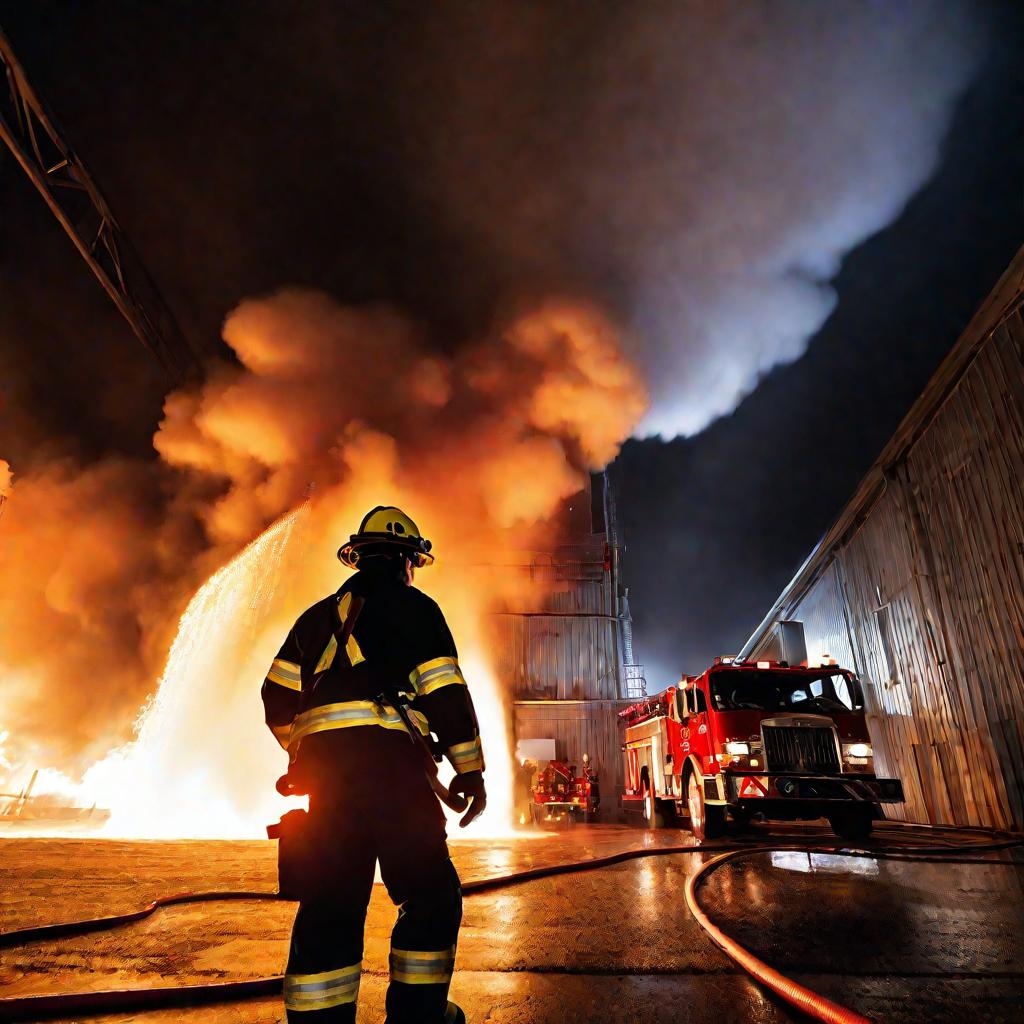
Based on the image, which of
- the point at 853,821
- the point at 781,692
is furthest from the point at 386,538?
the point at 853,821

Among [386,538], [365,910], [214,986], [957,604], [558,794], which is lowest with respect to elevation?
[214,986]

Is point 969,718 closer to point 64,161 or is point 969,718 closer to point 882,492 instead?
point 882,492

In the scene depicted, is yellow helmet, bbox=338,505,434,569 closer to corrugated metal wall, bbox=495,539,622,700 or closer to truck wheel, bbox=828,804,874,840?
truck wheel, bbox=828,804,874,840

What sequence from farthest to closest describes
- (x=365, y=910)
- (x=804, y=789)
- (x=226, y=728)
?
(x=226, y=728) < (x=804, y=789) < (x=365, y=910)

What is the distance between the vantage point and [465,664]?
48.4ft

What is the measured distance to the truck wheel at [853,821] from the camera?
6762 millimetres

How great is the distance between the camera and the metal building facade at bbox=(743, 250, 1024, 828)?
7617 millimetres

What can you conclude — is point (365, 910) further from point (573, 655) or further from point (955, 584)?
point (573, 655)

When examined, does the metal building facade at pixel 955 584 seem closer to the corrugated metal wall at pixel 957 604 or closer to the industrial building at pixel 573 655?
the corrugated metal wall at pixel 957 604

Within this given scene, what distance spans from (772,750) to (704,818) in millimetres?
1205

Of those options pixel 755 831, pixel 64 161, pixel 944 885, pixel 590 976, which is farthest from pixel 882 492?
pixel 64 161

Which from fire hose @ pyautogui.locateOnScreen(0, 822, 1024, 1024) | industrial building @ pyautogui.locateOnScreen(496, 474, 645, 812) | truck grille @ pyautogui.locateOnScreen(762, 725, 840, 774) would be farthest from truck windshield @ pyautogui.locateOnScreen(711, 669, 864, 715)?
industrial building @ pyautogui.locateOnScreen(496, 474, 645, 812)

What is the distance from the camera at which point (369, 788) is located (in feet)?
5.31

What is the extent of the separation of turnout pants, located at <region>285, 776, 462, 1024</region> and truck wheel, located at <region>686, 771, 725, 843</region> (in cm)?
676
